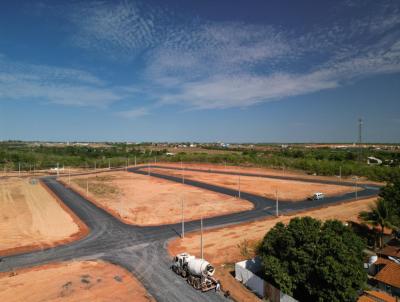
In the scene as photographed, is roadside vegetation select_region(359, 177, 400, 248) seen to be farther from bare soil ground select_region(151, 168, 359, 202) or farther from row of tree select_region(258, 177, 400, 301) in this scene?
bare soil ground select_region(151, 168, 359, 202)

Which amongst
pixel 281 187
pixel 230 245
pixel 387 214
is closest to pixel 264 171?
pixel 281 187

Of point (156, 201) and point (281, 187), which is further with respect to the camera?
point (281, 187)

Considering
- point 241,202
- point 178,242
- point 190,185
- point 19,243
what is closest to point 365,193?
point 241,202

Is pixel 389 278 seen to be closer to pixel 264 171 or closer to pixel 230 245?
Answer: pixel 230 245

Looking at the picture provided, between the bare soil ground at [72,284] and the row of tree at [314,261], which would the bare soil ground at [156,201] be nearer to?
the bare soil ground at [72,284]

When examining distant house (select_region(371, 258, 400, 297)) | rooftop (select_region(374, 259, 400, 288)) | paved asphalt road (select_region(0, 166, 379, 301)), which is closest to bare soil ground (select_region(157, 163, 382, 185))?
paved asphalt road (select_region(0, 166, 379, 301))

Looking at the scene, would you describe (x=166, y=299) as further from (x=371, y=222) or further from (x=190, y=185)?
(x=190, y=185)
